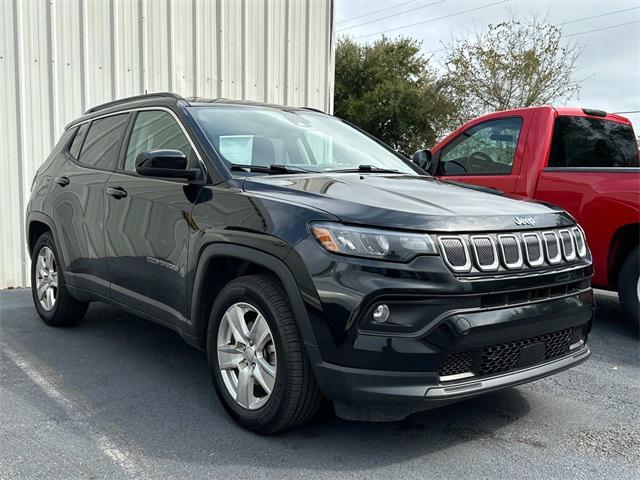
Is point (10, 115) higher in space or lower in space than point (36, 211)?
higher

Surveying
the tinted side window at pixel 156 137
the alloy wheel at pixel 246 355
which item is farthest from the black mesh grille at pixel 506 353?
the tinted side window at pixel 156 137

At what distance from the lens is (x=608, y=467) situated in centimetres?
289

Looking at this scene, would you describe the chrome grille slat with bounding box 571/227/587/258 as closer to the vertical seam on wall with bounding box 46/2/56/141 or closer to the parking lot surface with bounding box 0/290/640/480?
the parking lot surface with bounding box 0/290/640/480

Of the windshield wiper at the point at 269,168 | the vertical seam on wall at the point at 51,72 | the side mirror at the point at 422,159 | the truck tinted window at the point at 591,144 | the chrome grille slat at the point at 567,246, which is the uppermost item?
the vertical seam on wall at the point at 51,72

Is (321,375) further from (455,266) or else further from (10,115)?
(10,115)

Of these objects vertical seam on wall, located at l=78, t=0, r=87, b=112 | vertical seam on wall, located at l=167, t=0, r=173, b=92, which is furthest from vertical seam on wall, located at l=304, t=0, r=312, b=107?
vertical seam on wall, located at l=78, t=0, r=87, b=112

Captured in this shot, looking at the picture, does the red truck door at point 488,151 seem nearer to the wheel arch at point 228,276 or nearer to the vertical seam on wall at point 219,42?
the wheel arch at point 228,276

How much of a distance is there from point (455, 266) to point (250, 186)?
47.0 inches

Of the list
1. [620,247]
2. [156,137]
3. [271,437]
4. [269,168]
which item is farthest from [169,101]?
[620,247]

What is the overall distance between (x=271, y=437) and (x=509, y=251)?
148 centimetres

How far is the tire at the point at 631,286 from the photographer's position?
15.9 ft

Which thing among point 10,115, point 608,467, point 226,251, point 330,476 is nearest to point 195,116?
point 226,251

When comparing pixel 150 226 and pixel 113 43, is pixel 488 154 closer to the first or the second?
pixel 150 226

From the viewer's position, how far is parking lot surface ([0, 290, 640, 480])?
285 cm
